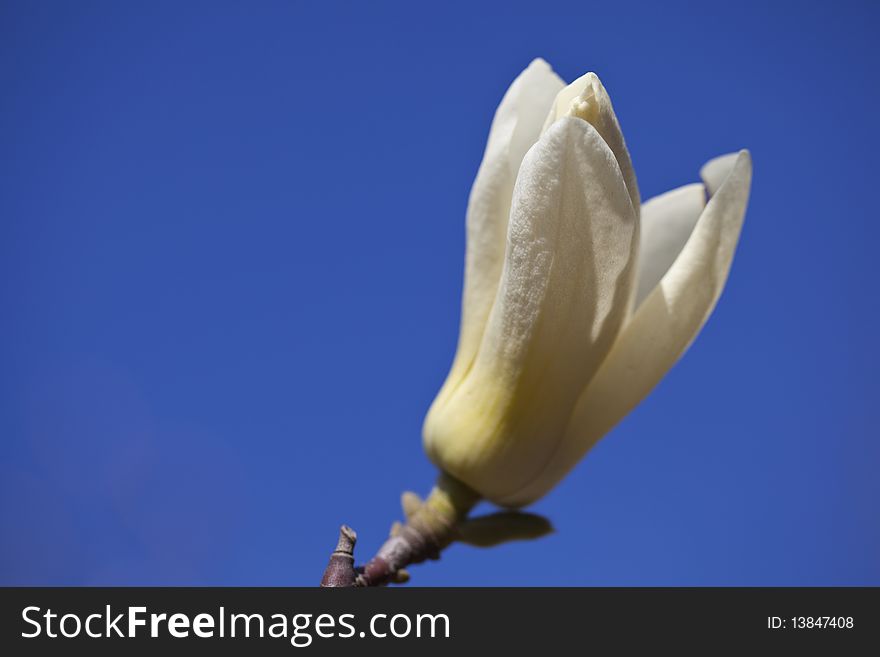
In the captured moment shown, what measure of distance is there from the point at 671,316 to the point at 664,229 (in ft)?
0.67

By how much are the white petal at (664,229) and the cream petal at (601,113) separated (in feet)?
0.71

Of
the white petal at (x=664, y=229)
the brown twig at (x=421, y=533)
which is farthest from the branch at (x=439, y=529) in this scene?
the white petal at (x=664, y=229)

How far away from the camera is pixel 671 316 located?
950mm

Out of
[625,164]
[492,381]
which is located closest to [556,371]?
[492,381]

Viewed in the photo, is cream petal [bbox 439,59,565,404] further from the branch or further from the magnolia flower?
the branch

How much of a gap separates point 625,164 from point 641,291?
26 centimetres

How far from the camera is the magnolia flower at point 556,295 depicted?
2.74 ft

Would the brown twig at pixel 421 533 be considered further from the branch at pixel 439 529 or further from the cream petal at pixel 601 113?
the cream petal at pixel 601 113

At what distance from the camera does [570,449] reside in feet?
3.27

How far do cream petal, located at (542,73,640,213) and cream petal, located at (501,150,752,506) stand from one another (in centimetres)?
12

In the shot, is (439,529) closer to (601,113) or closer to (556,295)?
(556,295)

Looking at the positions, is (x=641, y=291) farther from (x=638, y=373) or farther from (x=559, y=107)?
(x=559, y=107)

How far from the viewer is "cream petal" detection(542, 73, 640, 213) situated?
84 centimetres

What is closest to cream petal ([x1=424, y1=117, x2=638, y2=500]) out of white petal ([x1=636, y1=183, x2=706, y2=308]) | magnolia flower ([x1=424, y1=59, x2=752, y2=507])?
magnolia flower ([x1=424, y1=59, x2=752, y2=507])
